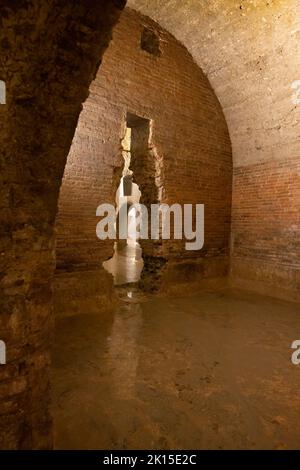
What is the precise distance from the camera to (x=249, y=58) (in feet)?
19.1

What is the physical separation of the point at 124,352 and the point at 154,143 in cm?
407

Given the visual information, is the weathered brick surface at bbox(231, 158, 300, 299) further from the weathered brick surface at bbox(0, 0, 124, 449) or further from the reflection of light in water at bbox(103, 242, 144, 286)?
the weathered brick surface at bbox(0, 0, 124, 449)

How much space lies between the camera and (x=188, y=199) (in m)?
6.55

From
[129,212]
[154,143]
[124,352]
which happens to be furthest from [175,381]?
[129,212]

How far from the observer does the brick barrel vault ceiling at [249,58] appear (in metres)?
5.06

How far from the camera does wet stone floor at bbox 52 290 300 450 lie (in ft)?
7.06

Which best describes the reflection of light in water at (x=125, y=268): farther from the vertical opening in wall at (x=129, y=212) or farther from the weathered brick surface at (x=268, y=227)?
the weathered brick surface at (x=268, y=227)

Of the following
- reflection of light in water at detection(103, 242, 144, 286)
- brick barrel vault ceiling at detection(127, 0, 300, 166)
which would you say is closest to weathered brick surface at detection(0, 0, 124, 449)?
brick barrel vault ceiling at detection(127, 0, 300, 166)

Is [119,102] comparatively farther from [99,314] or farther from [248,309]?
[248,309]

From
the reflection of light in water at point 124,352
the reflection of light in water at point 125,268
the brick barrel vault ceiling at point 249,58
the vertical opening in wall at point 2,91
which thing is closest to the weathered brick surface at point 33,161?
the vertical opening in wall at point 2,91

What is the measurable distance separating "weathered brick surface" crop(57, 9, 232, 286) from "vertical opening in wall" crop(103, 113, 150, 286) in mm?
360

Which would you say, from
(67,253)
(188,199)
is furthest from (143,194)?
(67,253)
